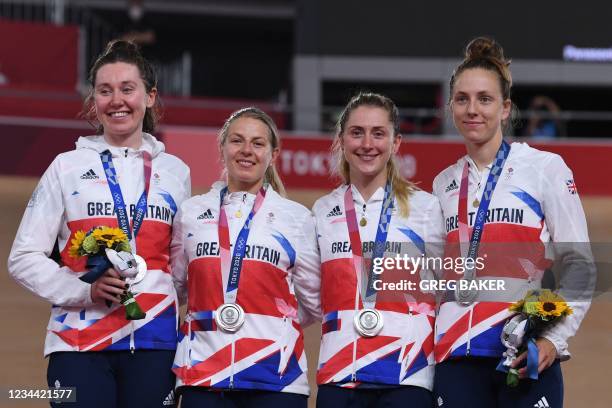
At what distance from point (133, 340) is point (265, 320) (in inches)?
19.9

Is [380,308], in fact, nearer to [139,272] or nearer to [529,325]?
[529,325]

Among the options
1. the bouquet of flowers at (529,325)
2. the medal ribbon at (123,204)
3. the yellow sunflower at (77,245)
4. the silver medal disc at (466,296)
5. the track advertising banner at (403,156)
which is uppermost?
the track advertising banner at (403,156)

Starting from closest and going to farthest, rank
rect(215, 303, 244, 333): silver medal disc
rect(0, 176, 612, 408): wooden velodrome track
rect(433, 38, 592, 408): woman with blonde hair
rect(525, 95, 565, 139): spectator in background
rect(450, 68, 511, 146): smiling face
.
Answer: rect(433, 38, 592, 408): woman with blonde hair, rect(215, 303, 244, 333): silver medal disc, rect(450, 68, 511, 146): smiling face, rect(0, 176, 612, 408): wooden velodrome track, rect(525, 95, 565, 139): spectator in background

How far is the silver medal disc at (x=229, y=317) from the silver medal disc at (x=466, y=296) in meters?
0.81

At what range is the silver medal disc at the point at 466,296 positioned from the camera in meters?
4.13

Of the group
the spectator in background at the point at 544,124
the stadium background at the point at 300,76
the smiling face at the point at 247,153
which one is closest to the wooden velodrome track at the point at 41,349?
the stadium background at the point at 300,76

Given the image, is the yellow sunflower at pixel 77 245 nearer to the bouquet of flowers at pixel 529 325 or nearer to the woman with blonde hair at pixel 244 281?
the woman with blonde hair at pixel 244 281

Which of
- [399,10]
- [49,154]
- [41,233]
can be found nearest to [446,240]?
[41,233]

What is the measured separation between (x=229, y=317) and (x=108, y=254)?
19.8 inches

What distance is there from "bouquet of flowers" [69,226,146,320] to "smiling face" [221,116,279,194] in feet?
1.73

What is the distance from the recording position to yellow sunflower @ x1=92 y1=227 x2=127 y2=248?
4.07 metres

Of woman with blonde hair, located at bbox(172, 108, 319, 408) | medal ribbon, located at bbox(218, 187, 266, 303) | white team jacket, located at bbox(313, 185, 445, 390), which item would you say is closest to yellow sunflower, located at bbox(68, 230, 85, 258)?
woman with blonde hair, located at bbox(172, 108, 319, 408)

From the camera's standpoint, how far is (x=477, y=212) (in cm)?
417

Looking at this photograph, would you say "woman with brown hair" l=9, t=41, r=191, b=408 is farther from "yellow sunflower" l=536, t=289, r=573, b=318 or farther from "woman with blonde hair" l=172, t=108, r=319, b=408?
"yellow sunflower" l=536, t=289, r=573, b=318
